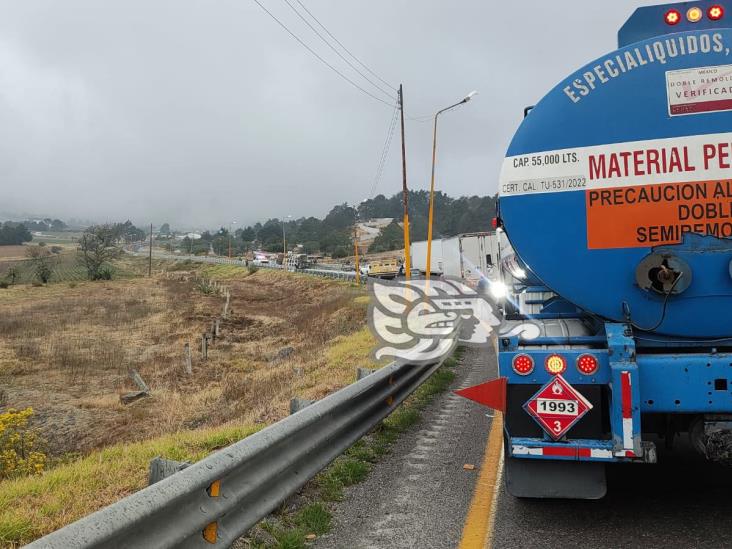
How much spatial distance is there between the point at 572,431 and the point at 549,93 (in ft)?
7.61

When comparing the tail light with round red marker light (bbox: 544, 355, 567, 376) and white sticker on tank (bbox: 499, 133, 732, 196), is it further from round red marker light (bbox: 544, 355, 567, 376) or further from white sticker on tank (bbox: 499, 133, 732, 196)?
round red marker light (bbox: 544, 355, 567, 376)

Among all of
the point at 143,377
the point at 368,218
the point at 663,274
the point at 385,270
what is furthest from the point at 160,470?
the point at 368,218

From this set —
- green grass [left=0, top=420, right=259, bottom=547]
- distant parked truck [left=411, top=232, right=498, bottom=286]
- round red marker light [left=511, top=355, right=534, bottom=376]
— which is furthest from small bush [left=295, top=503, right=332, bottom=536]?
distant parked truck [left=411, top=232, right=498, bottom=286]

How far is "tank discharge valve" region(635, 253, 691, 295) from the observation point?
385cm

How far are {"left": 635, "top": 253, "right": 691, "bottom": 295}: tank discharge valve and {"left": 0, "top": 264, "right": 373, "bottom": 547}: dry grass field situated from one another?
13.6 feet

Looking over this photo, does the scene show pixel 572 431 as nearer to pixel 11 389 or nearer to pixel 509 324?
pixel 509 324

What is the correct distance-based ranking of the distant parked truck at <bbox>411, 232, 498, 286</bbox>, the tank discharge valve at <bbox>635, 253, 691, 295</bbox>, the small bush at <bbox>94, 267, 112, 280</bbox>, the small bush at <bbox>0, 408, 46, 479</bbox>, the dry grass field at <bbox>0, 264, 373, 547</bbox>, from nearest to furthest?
1. the tank discharge valve at <bbox>635, 253, 691, 295</bbox>
2. the dry grass field at <bbox>0, 264, 373, 547</bbox>
3. the small bush at <bbox>0, 408, 46, 479</bbox>
4. the distant parked truck at <bbox>411, 232, 498, 286</bbox>
5. the small bush at <bbox>94, 267, 112, 280</bbox>

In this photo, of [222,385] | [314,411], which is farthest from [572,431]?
[222,385]

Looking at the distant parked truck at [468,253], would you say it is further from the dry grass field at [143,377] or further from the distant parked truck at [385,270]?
the distant parked truck at [385,270]

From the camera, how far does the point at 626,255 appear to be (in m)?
3.99

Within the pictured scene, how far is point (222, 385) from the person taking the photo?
Answer: 15.3 meters

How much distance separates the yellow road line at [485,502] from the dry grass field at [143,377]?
252 centimetres

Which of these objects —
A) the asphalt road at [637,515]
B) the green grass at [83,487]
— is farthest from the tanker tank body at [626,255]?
the green grass at [83,487]

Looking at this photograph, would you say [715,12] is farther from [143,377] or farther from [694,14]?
[143,377]
